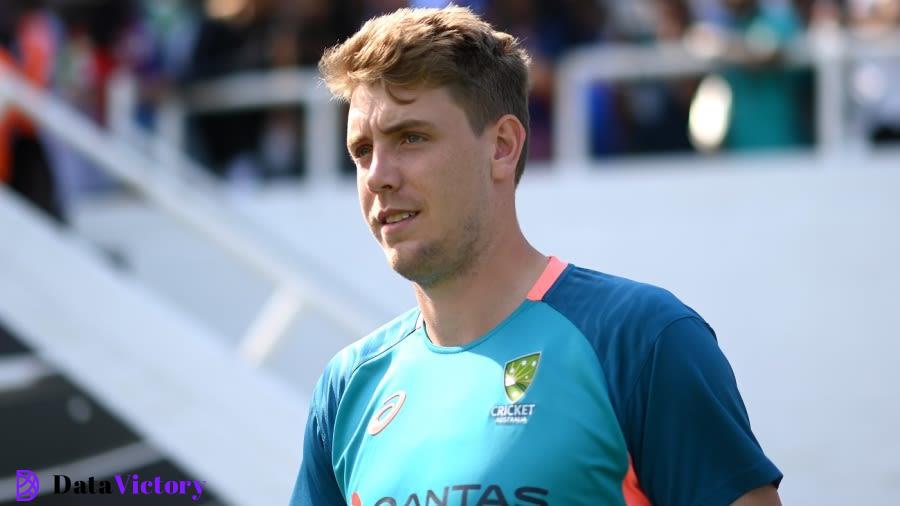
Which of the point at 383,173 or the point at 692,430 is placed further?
the point at 383,173

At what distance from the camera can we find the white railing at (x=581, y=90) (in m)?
6.69

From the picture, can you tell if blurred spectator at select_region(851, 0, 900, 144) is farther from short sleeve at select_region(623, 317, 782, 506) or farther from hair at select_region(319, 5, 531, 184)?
short sleeve at select_region(623, 317, 782, 506)

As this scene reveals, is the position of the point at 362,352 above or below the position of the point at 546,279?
below

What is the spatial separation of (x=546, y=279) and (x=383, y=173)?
0.33 metres

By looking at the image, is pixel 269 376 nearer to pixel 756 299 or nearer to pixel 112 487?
pixel 112 487

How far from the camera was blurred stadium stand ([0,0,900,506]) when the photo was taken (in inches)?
184

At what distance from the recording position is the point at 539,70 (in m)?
7.05

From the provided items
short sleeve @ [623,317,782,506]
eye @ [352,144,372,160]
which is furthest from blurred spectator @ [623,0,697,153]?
short sleeve @ [623,317,782,506]

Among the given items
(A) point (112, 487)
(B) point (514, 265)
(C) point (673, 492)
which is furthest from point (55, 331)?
(C) point (673, 492)

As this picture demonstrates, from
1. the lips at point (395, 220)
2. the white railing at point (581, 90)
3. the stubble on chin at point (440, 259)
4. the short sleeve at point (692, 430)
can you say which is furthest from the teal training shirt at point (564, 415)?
the white railing at point (581, 90)

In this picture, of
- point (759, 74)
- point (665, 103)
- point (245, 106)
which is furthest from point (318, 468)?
point (245, 106)

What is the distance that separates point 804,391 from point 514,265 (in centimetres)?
464

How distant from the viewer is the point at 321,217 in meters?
7.81

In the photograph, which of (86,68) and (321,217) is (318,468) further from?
(86,68)
